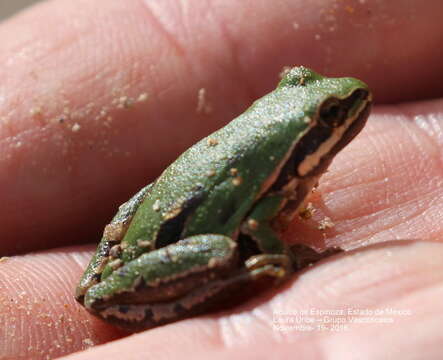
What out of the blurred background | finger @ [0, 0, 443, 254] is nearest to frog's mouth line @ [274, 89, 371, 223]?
finger @ [0, 0, 443, 254]

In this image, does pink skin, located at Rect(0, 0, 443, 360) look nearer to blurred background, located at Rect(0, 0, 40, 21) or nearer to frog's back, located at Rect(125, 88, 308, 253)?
frog's back, located at Rect(125, 88, 308, 253)

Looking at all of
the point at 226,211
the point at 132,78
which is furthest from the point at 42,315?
the point at 132,78

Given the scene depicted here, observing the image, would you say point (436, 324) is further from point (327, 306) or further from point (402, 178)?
point (402, 178)

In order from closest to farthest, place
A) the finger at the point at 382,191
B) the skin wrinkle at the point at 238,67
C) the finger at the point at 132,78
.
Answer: the finger at the point at 382,191 < the finger at the point at 132,78 < the skin wrinkle at the point at 238,67

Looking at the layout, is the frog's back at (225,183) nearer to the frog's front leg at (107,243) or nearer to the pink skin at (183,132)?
the frog's front leg at (107,243)

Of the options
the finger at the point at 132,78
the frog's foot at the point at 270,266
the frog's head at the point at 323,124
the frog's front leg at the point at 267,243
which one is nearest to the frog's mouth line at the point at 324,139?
the frog's head at the point at 323,124

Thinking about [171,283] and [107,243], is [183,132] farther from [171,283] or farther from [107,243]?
[171,283]
